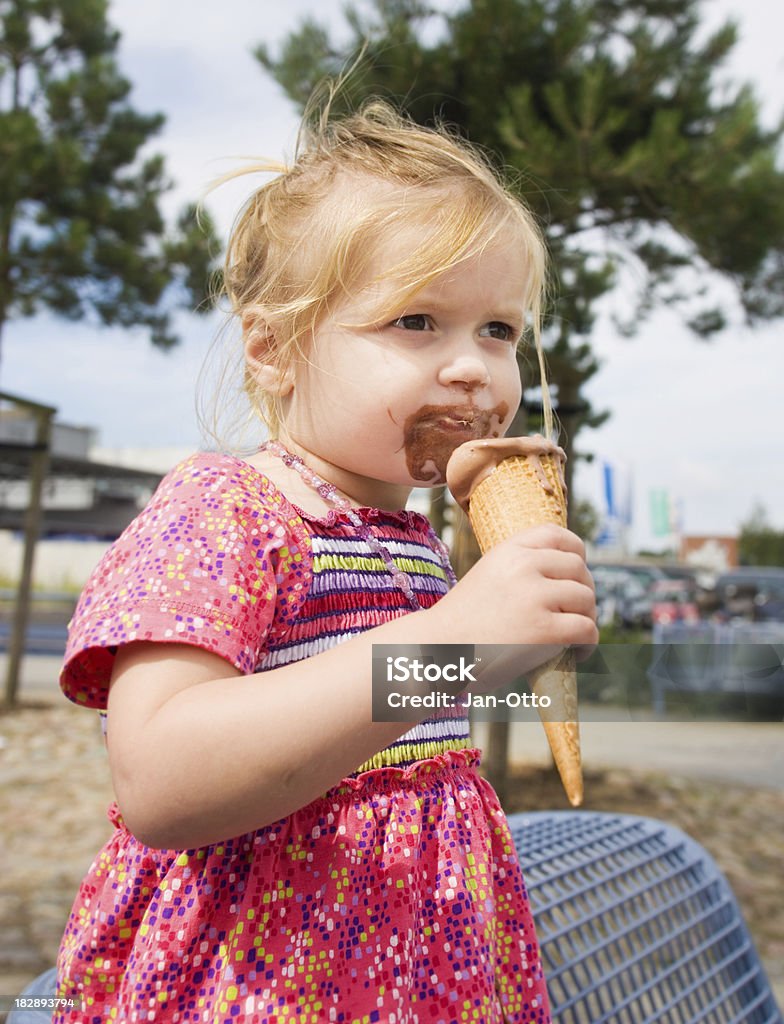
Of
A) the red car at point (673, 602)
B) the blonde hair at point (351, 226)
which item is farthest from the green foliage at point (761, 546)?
the blonde hair at point (351, 226)

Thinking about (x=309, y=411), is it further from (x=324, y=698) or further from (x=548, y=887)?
(x=548, y=887)

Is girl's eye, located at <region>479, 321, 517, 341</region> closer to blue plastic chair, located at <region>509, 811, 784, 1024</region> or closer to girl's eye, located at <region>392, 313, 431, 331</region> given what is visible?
girl's eye, located at <region>392, 313, 431, 331</region>

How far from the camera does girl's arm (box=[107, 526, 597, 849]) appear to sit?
767 millimetres

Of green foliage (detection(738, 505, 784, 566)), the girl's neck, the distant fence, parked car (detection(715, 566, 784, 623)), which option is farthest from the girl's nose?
green foliage (detection(738, 505, 784, 566))

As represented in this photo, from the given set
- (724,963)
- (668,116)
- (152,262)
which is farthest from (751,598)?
(724,963)

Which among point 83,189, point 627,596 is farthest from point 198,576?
point 627,596

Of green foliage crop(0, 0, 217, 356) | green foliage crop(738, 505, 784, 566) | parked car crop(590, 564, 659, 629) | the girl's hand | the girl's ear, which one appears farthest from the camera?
green foliage crop(738, 505, 784, 566)

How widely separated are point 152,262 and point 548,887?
8402 millimetres

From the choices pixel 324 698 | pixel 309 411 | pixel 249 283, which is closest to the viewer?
pixel 324 698

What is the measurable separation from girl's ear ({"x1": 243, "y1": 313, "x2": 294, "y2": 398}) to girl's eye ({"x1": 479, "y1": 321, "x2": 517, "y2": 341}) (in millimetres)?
243

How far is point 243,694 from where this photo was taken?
30.9 inches

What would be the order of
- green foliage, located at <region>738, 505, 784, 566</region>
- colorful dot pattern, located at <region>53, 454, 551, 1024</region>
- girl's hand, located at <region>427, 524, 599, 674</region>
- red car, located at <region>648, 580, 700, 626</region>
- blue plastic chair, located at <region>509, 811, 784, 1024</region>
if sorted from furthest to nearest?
green foliage, located at <region>738, 505, 784, 566</region>
red car, located at <region>648, 580, 700, 626</region>
blue plastic chair, located at <region>509, 811, 784, 1024</region>
colorful dot pattern, located at <region>53, 454, 551, 1024</region>
girl's hand, located at <region>427, 524, 599, 674</region>

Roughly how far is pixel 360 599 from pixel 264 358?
0.34m

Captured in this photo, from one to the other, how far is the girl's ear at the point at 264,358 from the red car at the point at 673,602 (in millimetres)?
13886
